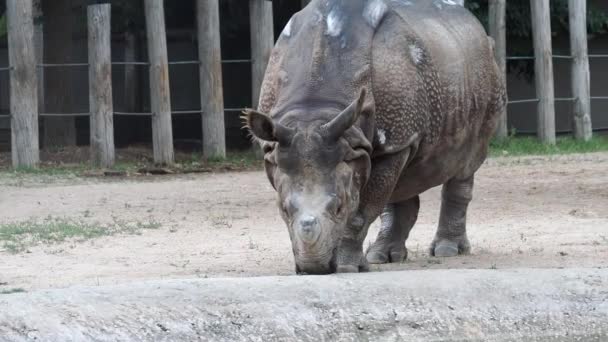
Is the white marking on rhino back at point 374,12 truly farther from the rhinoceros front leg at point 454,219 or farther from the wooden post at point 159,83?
the wooden post at point 159,83

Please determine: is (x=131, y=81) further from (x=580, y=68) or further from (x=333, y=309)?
(x=333, y=309)

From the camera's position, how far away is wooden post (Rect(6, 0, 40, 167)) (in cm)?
1387

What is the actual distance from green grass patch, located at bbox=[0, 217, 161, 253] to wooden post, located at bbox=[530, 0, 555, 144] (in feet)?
25.8

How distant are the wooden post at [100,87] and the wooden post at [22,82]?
68 centimetres

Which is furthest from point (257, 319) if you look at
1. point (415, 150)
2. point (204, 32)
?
point (204, 32)

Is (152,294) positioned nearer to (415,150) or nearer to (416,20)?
(415,150)

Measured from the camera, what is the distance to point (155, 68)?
47.8 feet

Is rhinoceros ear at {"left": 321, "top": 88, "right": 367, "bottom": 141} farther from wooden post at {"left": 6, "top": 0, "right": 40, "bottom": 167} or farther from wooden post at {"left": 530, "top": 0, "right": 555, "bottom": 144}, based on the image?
wooden post at {"left": 530, "top": 0, "right": 555, "bottom": 144}

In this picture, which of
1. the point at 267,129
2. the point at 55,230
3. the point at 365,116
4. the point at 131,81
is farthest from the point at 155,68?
the point at 267,129

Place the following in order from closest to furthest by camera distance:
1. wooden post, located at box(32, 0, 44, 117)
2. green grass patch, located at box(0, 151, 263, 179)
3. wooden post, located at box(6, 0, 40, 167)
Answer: green grass patch, located at box(0, 151, 263, 179)
wooden post, located at box(6, 0, 40, 167)
wooden post, located at box(32, 0, 44, 117)

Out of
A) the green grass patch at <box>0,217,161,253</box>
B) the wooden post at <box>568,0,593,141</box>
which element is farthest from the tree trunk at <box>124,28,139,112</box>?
the green grass patch at <box>0,217,161,253</box>

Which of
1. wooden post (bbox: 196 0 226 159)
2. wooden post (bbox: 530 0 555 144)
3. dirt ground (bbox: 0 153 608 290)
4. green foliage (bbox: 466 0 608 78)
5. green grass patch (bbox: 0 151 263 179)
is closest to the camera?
dirt ground (bbox: 0 153 608 290)

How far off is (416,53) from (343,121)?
1084 mm

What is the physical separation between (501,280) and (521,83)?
14.1m
